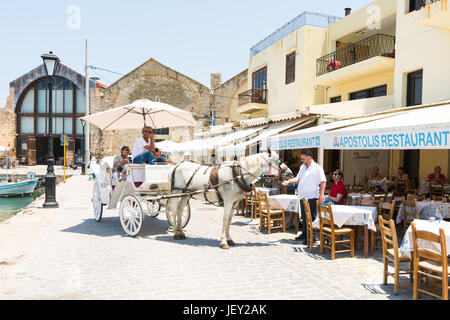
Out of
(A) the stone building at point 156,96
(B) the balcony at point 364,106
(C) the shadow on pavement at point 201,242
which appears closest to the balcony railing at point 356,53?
(B) the balcony at point 364,106

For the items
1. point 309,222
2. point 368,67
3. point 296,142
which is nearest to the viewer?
point 309,222

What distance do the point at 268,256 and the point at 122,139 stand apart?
31190 millimetres

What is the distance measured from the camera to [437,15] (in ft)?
30.9

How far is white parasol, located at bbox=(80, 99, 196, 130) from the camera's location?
8023 millimetres

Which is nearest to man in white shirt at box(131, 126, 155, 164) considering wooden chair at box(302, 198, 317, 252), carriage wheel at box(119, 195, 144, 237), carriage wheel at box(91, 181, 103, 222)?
carriage wheel at box(119, 195, 144, 237)

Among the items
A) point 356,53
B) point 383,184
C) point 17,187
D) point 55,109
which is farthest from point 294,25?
point 55,109

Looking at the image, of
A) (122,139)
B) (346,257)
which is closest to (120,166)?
(346,257)

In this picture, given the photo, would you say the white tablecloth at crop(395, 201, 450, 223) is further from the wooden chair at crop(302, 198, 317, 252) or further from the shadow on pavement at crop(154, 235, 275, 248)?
the shadow on pavement at crop(154, 235, 275, 248)

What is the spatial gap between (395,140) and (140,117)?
627 cm

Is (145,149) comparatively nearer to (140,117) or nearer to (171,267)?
(140,117)

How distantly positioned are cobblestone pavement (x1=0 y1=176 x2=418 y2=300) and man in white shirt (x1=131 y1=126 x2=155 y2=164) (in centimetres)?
169

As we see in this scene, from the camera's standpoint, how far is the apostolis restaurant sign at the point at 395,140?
4.92m
